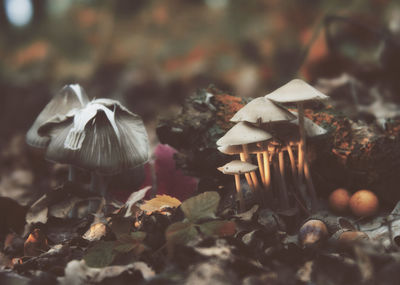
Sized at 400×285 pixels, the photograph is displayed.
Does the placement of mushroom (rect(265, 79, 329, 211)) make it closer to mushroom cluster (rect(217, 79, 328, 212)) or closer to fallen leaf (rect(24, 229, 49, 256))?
mushroom cluster (rect(217, 79, 328, 212))

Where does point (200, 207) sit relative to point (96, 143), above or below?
below

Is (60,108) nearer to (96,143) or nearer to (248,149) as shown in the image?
(96,143)

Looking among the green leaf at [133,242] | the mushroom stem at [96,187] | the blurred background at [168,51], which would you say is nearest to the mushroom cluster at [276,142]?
the green leaf at [133,242]

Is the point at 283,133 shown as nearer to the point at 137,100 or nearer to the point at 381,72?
the point at 381,72

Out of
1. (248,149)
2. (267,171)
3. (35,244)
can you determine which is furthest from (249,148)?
(35,244)

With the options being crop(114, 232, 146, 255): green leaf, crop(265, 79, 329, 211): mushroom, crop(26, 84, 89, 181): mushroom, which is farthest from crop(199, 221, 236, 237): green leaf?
crop(26, 84, 89, 181): mushroom

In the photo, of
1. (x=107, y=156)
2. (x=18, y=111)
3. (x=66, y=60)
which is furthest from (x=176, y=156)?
(x=66, y=60)
